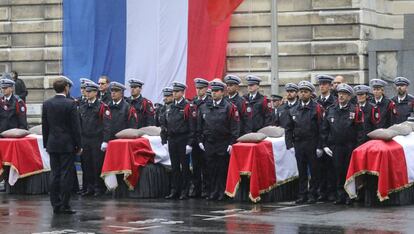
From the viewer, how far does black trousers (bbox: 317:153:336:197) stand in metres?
18.2

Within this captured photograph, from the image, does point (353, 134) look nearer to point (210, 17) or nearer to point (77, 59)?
point (210, 17)

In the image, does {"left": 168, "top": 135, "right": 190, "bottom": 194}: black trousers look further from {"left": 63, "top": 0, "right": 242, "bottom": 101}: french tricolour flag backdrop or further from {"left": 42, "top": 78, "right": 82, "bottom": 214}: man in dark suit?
{"left": 63, "top": 0, "right": 242, "bottom": 101}: french tricolour flag backdrop

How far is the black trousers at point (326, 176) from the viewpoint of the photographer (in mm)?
18188

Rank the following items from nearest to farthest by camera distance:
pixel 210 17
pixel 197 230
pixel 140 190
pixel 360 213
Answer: pixel 197 230, pixel 360 213, pixel 140 190, pixel 210 17

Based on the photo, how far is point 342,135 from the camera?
1766 centimetres

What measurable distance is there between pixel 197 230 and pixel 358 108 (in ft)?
14.0

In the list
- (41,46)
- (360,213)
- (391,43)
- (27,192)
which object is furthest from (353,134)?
(41,46)

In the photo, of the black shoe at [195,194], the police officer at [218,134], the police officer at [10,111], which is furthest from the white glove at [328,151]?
the police officer at [10,111]

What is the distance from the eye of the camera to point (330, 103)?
1858 cm

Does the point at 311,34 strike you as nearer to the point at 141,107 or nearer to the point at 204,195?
the point at 141,107

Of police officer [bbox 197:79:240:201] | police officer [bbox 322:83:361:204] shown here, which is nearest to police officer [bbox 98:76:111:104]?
police officer [bbox 197:79:240:201]

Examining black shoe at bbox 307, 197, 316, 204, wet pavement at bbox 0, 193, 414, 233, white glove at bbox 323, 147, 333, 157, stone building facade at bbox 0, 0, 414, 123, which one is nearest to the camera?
wet pavement at bbox 0, 193, 414, 233

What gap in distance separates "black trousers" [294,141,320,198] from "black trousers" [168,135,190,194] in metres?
1.99

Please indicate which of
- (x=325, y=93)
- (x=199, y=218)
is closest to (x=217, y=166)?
(x=325, y=93)
